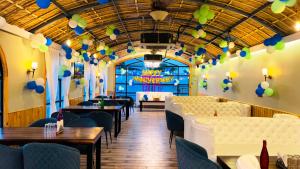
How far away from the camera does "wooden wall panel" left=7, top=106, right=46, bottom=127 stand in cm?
677

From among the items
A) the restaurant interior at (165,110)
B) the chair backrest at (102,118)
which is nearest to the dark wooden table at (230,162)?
the restaurant interior at (165,110)

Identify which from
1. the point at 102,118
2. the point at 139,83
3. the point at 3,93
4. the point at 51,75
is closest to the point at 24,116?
the point at 3,93

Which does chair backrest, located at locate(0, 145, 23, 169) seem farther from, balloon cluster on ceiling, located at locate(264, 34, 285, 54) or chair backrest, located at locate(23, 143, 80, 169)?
balloon cluster on ceiling, located at locate(264, 34, 285, 54)

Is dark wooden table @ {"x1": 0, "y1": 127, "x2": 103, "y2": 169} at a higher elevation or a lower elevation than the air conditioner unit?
lower

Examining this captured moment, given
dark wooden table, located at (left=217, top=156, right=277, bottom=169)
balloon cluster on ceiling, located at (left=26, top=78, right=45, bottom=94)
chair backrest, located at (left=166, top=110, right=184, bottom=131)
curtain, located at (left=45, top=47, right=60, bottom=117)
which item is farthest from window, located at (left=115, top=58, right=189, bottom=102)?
dark wooden table, located at (left=217, top=156, right=277, bottom=169)

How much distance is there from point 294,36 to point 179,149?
18.5ft

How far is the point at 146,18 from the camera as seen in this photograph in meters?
10.7

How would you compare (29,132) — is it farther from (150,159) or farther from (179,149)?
(150,159)

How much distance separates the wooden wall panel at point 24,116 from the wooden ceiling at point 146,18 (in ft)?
6.80

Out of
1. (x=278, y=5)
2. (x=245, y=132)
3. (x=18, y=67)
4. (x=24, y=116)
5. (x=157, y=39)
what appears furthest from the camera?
(x=157, y=39)

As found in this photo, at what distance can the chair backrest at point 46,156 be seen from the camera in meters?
3.06

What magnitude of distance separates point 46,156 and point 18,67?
469cm

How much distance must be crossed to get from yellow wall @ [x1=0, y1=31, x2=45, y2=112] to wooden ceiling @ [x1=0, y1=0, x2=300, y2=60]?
1.39 feet

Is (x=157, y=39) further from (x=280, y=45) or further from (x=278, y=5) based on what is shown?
(x=278, y=5)
